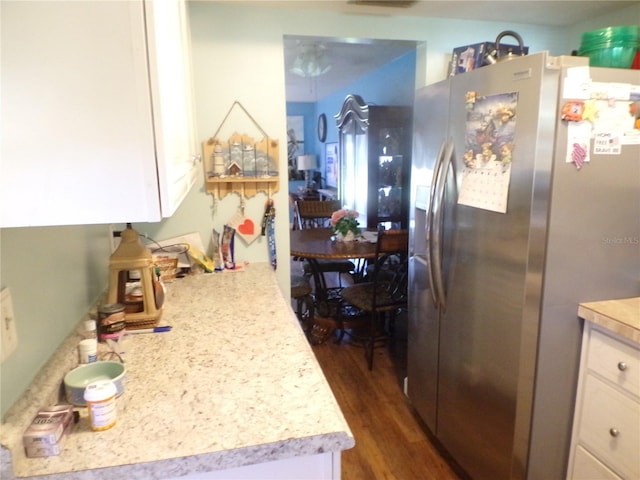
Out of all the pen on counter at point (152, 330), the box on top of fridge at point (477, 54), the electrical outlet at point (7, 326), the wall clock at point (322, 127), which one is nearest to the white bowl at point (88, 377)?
the electrical outlet at point (7, 326)

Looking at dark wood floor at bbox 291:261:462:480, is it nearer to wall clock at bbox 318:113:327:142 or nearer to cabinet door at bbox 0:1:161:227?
cabinet door at bbox 0:1:161:227

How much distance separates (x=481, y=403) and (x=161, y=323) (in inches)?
48.7

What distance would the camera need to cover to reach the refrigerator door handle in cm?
176

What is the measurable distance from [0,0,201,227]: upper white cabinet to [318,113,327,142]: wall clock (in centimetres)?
636

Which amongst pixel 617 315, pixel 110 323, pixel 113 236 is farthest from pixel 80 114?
pixel 617 315

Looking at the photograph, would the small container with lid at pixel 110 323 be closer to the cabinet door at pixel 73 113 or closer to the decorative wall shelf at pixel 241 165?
the cabinet door at pixel 73 113

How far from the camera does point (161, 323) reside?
4.65 feet

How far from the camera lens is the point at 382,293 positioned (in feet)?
9.86

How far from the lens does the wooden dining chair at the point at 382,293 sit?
109 inches

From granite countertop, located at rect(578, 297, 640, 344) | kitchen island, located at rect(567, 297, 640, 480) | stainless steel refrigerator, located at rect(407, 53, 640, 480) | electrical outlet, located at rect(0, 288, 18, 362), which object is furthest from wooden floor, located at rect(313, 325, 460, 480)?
electrical outlet, located at rect(0, 288, 18, 362)

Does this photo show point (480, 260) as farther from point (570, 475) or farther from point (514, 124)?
point (570, 475)

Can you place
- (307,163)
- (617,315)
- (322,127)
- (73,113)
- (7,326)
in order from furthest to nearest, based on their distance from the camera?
(307,163) → (322,127) → (617,315) → (7,326) → (73,113)

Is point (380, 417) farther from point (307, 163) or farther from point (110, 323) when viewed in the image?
point (307, 163)

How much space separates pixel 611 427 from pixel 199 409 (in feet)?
4.38
